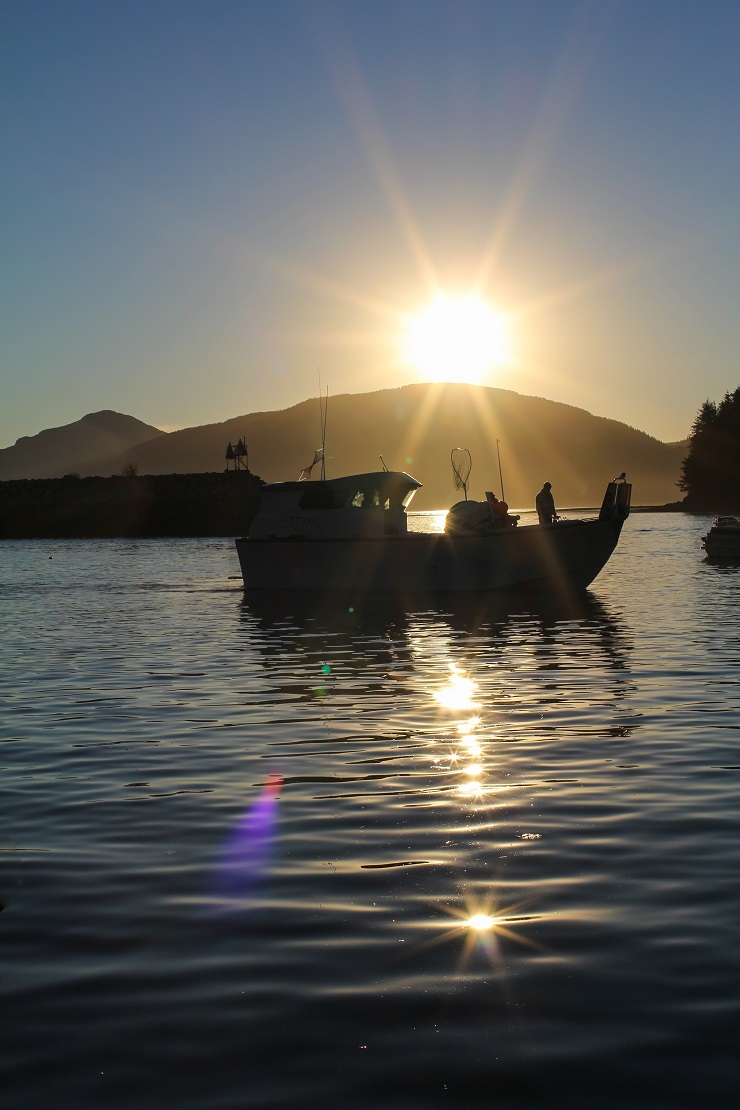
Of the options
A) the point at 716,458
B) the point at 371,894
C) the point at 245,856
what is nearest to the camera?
the point at 371,894

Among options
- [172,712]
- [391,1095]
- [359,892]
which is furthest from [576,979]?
[172,712]

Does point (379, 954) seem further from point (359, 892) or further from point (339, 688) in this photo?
point (339, 688)

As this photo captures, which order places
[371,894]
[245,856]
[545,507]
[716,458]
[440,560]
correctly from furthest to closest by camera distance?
[716,458] → [545,507] → [440,560] → [245,856] → [371,894]

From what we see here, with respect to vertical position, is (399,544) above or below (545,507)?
below

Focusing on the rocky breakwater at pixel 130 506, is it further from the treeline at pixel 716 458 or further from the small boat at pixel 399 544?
the small boat at pixel 399 544

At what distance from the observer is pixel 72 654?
20750mm

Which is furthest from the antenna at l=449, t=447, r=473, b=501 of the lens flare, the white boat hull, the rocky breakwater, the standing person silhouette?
the rocky breakwater

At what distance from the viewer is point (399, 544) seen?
31.5 m

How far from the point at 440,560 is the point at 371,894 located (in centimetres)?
2442

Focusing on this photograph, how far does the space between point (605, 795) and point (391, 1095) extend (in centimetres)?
506

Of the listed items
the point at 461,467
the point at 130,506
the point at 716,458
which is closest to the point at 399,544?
the point at 461,467

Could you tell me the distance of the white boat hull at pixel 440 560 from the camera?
3058 centimetres

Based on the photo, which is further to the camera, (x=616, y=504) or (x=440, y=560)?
(x=616, y=504)

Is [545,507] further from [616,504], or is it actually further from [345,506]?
[345,506]
